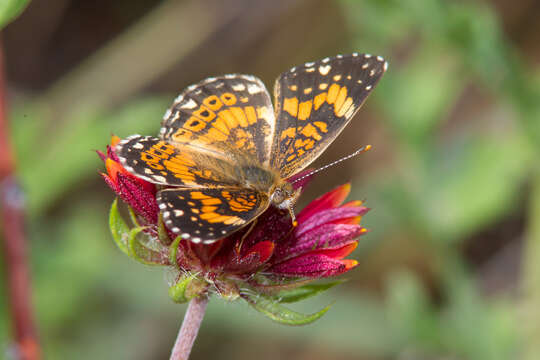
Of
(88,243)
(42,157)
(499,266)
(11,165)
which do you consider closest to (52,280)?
(88,243)

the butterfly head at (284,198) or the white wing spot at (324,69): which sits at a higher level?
the white wing spot at (324,69)

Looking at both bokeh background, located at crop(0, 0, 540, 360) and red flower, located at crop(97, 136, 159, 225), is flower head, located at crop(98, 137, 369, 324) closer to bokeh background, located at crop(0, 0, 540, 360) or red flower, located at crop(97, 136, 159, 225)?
red flower, located at crop(97, 136, 159, 225)

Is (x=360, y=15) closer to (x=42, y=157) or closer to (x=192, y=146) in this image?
(x=192, y=146)

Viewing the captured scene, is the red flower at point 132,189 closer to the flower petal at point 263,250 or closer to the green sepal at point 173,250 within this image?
the green sepal at point 173,250

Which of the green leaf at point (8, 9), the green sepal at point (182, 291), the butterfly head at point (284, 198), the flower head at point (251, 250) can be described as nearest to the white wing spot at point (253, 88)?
the butterfly head at point (284, 198)

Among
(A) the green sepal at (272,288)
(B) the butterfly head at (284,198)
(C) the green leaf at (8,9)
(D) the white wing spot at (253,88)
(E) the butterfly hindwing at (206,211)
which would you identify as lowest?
(A) the green sepal at (272,288)

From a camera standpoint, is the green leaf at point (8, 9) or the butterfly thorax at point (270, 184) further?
the butterfly thorax at point (270, 184)
